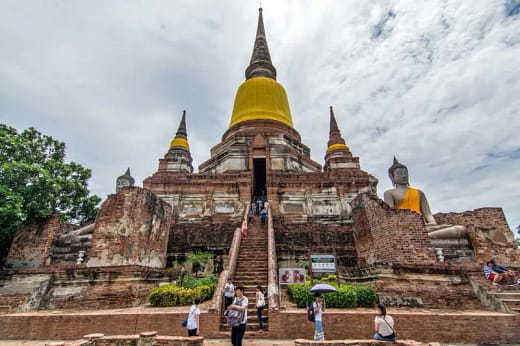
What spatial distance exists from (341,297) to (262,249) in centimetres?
394

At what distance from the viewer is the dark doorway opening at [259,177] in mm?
20641

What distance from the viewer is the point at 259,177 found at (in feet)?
70.7

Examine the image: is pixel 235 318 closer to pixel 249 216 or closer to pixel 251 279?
pixel 251 279

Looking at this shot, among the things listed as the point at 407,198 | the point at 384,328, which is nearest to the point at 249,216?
the point at 407,198

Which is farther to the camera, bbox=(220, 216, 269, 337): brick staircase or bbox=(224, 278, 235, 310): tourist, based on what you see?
bbox=(224, 278, 235, 310): tourist

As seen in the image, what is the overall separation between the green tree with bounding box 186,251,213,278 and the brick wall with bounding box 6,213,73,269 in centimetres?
604

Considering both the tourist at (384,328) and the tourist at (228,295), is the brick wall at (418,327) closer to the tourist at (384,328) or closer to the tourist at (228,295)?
the tourist at (228,295)

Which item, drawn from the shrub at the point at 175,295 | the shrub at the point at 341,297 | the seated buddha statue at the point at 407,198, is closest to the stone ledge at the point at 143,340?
the shrub at the point at 175,295

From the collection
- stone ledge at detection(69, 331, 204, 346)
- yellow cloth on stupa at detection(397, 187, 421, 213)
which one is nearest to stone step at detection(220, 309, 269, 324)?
stone ledge at detection(69, 331, 204, 346)

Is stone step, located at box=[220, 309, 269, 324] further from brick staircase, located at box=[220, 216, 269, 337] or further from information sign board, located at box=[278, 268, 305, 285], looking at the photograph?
information sign board, located at box=[278, 268, 305, 285]

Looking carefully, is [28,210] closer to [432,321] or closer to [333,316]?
[333,316]

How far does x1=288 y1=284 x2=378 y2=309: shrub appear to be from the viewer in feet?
26.3

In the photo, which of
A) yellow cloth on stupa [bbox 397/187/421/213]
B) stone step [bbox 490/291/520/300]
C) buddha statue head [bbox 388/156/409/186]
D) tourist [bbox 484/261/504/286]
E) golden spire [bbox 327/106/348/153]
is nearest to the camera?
stone step [bbox 490/291/520/300]

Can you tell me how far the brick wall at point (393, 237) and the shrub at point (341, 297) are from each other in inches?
79.8
